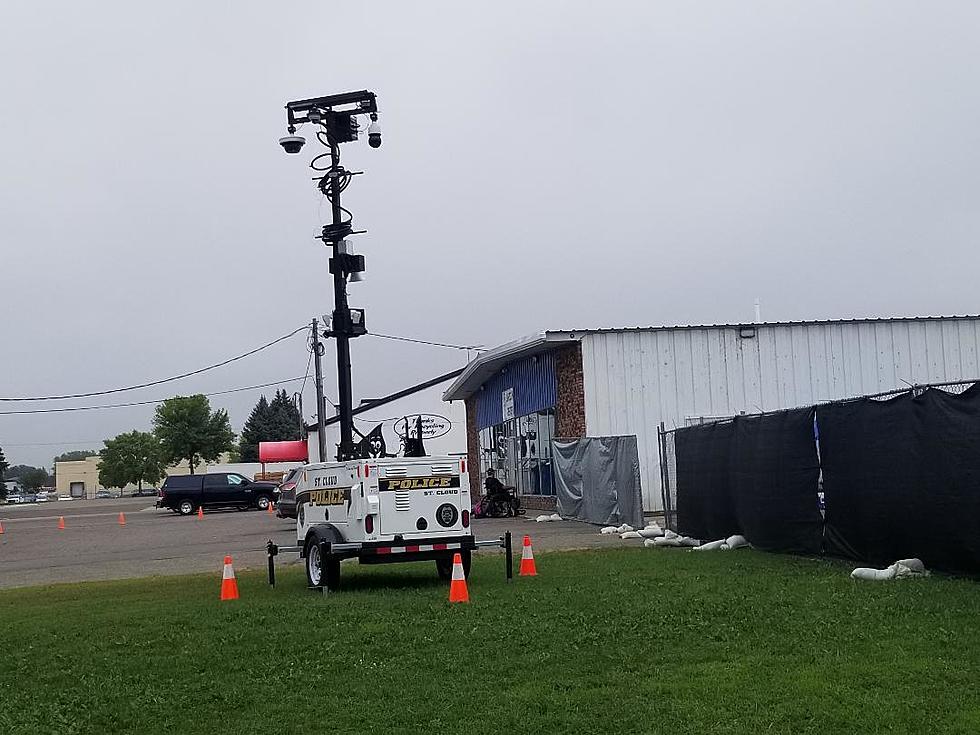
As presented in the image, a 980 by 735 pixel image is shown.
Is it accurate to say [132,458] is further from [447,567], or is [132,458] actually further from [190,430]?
[447,567]

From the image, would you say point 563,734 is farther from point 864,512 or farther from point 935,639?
point 864,512

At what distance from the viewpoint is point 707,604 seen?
11031mm

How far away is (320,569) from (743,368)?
19009mm

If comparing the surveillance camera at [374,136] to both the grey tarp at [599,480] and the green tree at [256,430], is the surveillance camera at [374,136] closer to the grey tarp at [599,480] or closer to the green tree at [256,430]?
the grey tarp at [599,480]

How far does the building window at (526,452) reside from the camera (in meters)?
34.5

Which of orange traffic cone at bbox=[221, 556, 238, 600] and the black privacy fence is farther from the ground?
the black privacy fence

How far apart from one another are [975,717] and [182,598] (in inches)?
410

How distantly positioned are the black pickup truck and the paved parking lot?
11314mm

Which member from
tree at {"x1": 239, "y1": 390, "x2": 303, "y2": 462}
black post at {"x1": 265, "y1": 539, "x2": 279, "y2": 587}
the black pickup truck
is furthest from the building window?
tree at {"x1": 239, "y1": 390, "x2": 303, "y2": 462}

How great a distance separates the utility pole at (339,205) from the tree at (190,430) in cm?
8066

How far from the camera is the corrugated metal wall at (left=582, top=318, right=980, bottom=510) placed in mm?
31156

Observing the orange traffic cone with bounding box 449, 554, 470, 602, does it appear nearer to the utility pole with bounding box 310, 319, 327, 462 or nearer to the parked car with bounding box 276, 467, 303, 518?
the parked car with bounding box 276, 467, 303, 518

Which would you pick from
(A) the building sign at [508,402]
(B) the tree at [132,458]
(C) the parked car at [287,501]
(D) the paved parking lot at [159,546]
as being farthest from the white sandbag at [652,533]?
(B) the tree at [132,458]

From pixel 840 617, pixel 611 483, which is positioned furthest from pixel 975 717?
pixel 611 483
